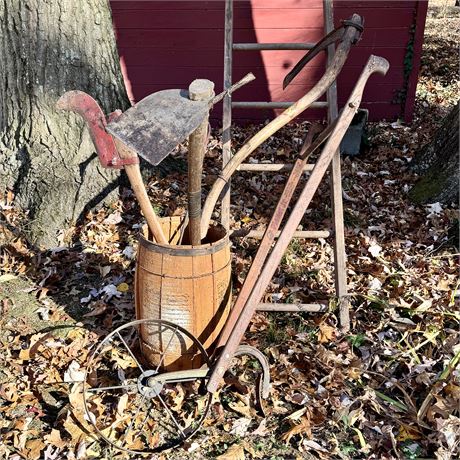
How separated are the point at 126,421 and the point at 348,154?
3.15 metres

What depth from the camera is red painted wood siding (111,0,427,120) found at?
5.08m

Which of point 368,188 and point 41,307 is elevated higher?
point 368,188

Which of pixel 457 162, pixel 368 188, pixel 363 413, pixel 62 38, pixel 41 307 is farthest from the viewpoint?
pixel 368 188

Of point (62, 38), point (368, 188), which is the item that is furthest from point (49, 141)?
point (368, 188)

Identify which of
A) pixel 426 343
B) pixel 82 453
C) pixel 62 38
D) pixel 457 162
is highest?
pixel 62 38

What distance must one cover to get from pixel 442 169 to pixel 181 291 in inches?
95.8

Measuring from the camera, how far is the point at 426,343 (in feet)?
9.24

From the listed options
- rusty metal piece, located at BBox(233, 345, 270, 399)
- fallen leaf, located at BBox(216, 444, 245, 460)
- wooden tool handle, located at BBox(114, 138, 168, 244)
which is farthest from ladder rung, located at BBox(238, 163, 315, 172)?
fallen leaf, located at BBox(216, 444, 245, 460)

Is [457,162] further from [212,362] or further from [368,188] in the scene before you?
[212,362]

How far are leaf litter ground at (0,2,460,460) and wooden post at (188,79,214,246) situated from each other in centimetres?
84

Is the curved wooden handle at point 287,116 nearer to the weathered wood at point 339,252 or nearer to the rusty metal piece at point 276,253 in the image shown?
the rusty metal piece at point 276,253

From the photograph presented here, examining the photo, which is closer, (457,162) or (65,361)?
(65,361)

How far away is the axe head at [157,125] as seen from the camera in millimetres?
1886

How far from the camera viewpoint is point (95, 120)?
229 cm
